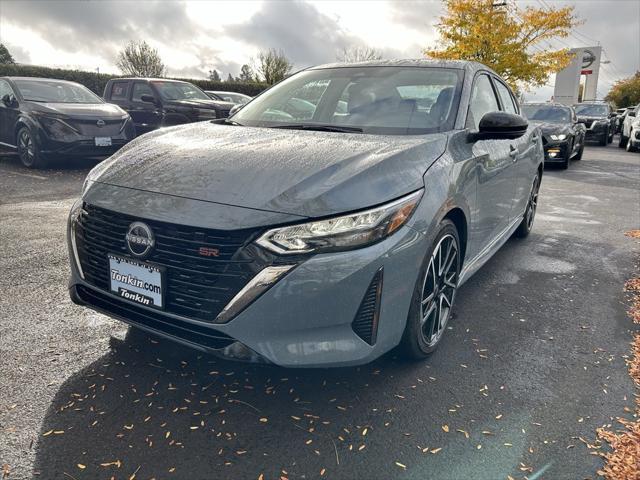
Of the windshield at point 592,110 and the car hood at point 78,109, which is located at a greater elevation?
the windshield at point 592,110

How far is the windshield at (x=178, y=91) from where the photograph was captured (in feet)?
35.9

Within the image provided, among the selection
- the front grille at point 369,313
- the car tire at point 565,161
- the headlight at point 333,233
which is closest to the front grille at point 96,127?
the headlight at point 333,233

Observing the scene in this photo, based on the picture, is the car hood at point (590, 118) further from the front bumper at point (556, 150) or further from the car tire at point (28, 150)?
the car tire at point (28, 150)

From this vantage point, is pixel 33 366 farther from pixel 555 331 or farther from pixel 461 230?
pixel 555 331

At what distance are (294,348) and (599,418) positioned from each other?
1.48 metres

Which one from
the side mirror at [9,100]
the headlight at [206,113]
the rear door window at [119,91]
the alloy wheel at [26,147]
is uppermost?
the rear door window at [119,91]

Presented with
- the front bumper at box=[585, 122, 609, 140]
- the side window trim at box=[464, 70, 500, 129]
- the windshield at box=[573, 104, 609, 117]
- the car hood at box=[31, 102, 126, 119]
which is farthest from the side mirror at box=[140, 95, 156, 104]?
the windshield at box=[573, 104, 609, 117]

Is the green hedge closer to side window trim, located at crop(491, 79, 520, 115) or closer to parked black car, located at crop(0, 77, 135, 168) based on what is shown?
parked black car, located at crop(0, 77, 135, 168)

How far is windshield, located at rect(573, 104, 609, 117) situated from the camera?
20023 millimetres

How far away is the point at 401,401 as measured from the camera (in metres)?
2.46

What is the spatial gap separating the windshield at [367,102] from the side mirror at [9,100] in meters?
7.18

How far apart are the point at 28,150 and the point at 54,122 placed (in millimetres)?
956

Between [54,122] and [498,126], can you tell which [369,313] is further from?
[54,122]

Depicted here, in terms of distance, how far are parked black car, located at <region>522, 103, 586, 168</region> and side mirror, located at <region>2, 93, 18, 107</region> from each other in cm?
1044
